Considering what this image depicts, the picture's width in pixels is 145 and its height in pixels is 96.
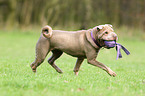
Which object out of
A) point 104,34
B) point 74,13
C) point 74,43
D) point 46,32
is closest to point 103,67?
point 104,34

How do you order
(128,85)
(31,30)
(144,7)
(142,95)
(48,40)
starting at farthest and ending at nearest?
1. (144,7)
2. (31,30)
3. (48,40)
4. (128,85)
5. (142,95)

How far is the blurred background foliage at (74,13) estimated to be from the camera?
3441cm

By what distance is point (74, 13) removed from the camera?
132 feet

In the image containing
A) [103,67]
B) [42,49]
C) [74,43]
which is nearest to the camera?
[103,67]

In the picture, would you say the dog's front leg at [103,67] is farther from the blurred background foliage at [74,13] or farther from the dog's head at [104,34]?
the blurred background foliage at [74,13]

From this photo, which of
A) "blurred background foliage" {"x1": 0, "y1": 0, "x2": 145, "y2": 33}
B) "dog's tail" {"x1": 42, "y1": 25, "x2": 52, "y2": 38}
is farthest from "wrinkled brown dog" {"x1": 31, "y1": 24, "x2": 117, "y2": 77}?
"blurred background foliage" {"x1": 0, "y1": 0, "x2": 145, "y2": 33}

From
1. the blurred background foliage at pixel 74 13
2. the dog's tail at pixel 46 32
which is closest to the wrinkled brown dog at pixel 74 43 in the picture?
the dog's tail at pixel 46 32

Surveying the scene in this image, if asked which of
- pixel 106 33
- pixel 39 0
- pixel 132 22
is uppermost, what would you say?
pixel 106 33

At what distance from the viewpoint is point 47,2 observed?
34719 millimetres

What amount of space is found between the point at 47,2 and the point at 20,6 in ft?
17.7

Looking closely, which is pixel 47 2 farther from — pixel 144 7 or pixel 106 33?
pixel 106 33

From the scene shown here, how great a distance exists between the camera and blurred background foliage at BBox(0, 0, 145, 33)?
34.4 metres

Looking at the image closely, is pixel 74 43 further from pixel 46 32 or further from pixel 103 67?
pixel 103 67

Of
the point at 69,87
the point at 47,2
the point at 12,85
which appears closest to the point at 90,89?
the point at 69,87
